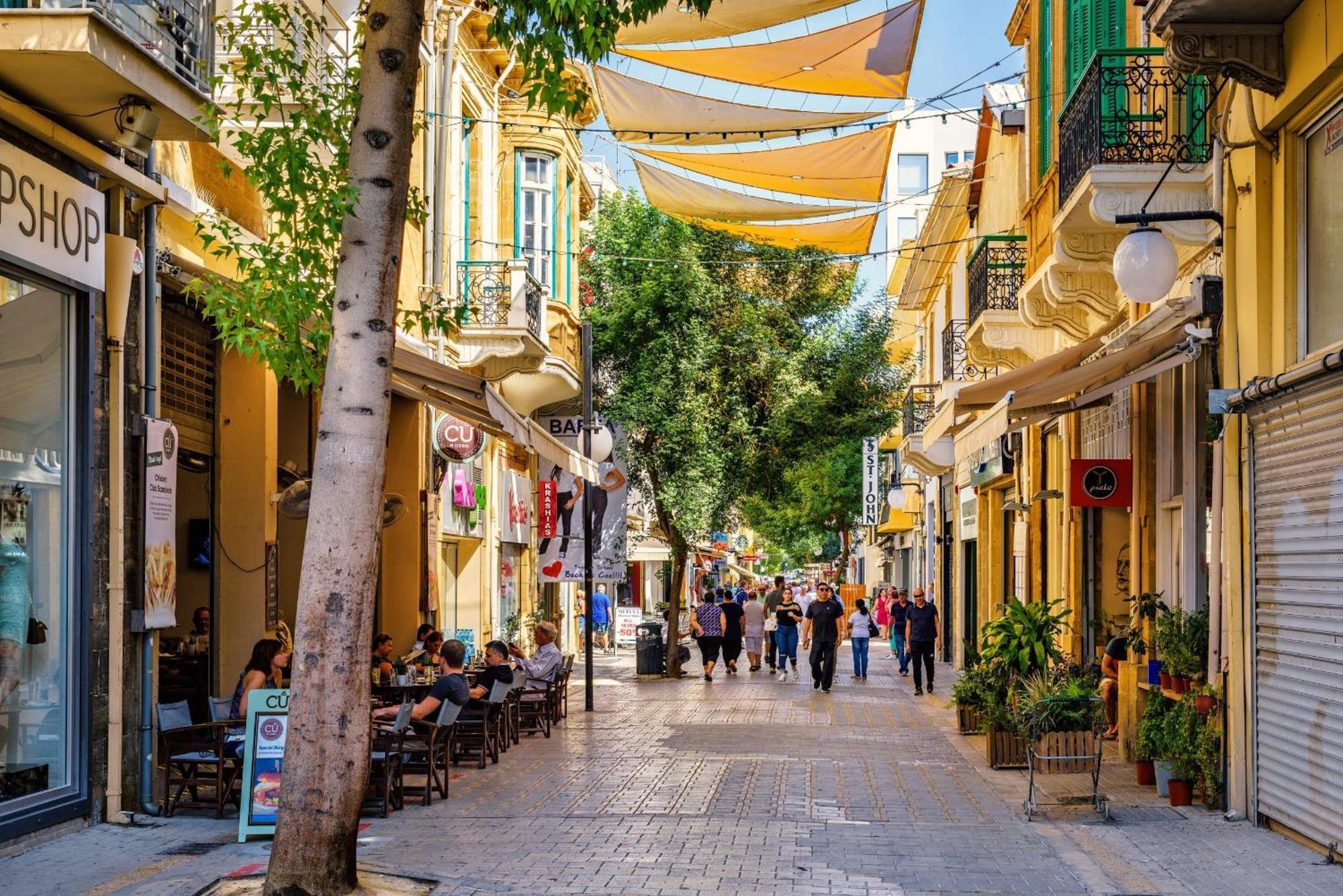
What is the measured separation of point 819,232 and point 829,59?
5.03 metres

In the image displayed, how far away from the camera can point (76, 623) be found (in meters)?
10.5

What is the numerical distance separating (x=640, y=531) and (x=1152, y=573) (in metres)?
36.4

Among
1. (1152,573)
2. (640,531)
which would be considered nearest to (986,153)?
(1152,573)

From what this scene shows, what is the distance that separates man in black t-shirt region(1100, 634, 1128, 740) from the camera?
16.1 meters

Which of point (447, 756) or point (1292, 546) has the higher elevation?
point (1292, 546)

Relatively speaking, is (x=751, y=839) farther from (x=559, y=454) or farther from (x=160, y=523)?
(x=559, y=454)

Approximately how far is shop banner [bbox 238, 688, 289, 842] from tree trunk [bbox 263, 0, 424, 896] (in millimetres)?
2069

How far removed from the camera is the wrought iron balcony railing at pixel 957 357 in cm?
2703

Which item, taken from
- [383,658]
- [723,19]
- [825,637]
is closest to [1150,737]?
A: [383,658]

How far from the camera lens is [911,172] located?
8288cm

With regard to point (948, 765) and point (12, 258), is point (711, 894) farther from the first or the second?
point (948, 765)

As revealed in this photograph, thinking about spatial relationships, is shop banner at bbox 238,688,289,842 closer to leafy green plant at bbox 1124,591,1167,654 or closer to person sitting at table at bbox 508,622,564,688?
leafy green plant at bbox 1124,591,1167,654

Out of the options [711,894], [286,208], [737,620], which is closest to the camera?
[711,894]

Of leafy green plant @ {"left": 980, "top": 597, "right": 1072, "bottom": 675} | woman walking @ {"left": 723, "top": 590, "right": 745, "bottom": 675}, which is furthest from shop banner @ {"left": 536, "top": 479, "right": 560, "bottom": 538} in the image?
leafy green plant @ {"left": 980, "top": 597, "right": 1072, "bottom": 675}
